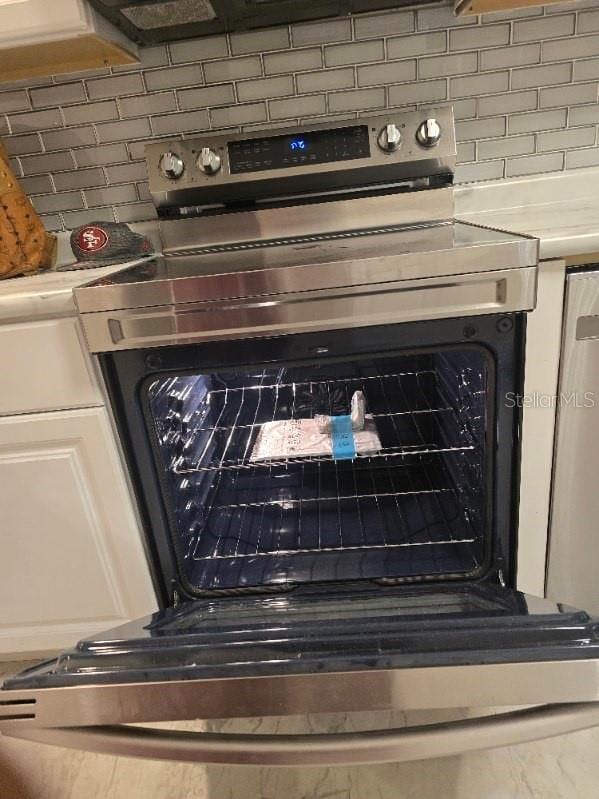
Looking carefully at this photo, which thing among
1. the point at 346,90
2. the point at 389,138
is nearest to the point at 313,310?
the point at 389,138

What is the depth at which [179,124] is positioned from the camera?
59.4 inches

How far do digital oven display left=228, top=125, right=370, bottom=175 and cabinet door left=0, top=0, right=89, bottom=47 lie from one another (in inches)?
15.8

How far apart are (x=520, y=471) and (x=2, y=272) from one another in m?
1.25

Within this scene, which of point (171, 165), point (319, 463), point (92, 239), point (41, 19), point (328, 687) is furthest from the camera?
point (319, 463)

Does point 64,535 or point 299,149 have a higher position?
point 299,149

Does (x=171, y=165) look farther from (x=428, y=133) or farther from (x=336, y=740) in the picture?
(x=336, y=740)

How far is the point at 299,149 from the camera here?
1339mm

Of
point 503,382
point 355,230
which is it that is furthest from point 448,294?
point 355,230

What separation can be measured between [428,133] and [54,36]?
2.84ft

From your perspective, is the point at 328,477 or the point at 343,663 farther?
the point at 328,477

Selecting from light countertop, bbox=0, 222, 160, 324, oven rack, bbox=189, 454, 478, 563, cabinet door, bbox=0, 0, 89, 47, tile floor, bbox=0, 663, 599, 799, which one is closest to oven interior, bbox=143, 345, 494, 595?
oven rack, bbox=189, 454, 478, 563

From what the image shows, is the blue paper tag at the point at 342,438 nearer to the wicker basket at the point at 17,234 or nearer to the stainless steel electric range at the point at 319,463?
the stainless steel electric range at the point at 319,463

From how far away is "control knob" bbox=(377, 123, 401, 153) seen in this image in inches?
51.7

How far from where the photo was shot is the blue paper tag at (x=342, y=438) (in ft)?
4.00
